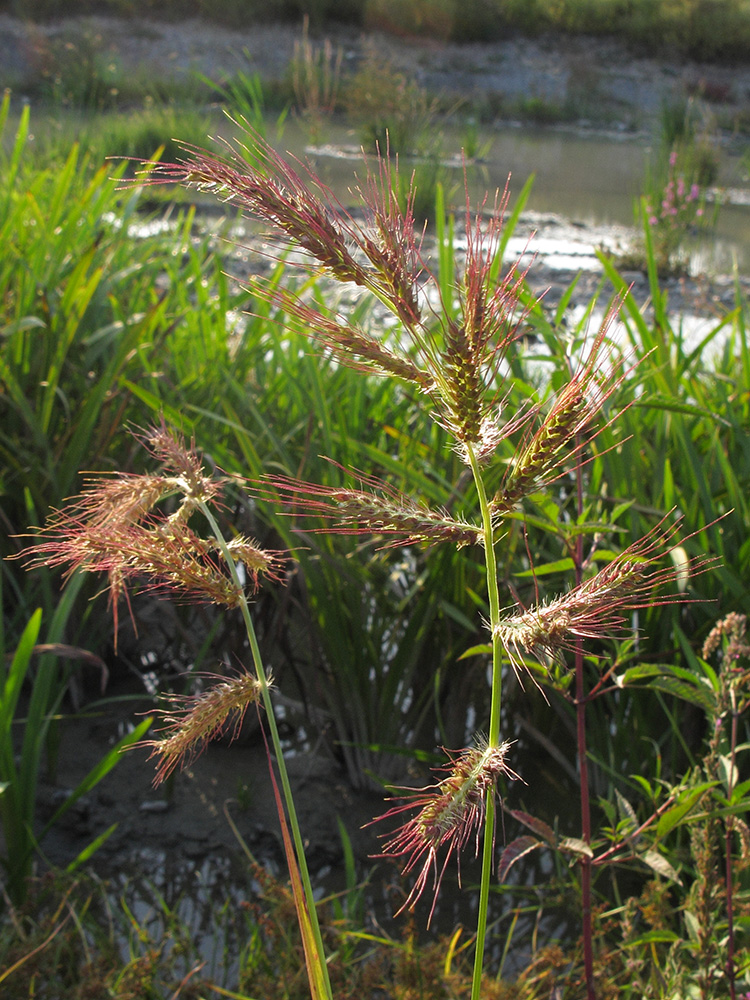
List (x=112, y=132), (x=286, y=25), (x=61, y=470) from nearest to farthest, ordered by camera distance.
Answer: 1. (x=61, y=470)
2. (x=112, y=132)
3. (x=286, y=25)

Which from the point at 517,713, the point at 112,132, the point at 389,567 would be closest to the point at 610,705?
the point at 517,713

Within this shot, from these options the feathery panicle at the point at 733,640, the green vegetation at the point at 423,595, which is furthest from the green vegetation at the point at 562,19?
the feathery panicle at the point at 733,640

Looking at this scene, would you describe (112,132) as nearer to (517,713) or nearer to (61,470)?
(61,470)

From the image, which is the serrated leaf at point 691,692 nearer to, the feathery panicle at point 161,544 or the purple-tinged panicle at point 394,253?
the feathery panicle at point 161,544

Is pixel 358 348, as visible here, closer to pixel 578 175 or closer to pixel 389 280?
pixel 389 280

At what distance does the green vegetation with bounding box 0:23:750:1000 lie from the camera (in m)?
0.47

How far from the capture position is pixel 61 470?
1585mm

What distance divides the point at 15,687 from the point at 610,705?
2.91 feet

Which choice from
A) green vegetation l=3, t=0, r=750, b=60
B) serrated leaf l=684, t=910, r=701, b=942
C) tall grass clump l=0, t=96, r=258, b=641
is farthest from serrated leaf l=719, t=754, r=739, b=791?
green vegetation l=3, t=0, r=750, b=60

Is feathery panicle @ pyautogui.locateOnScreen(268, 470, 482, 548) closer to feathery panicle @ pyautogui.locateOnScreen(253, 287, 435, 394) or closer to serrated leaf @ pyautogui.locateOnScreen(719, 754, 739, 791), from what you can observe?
feathery panicle @ pyautogui.locateOnScreen(253, 287, 435, 394)

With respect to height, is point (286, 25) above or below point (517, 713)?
above

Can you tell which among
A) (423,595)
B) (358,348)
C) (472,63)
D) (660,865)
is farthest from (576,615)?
(472,63)

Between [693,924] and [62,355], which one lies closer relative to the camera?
[693,924]

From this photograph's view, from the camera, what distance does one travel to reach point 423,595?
4.75 ft
